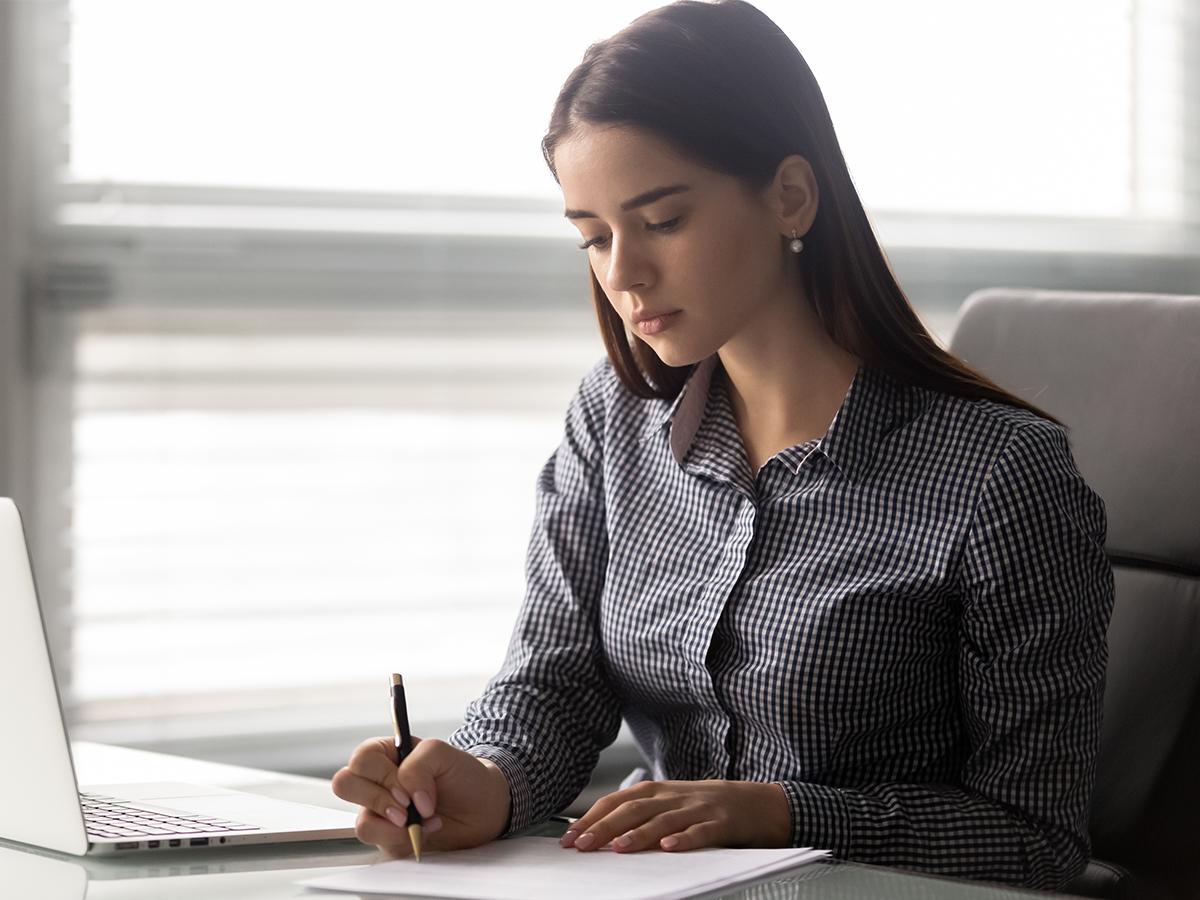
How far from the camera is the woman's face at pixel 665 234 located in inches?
47.6

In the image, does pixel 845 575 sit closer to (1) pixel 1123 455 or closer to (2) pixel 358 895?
(1) pixel 1123 455

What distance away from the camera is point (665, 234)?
4.01ft

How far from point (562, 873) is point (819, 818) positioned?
259 millimetres

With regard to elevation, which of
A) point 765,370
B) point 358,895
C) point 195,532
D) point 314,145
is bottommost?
point 195,532

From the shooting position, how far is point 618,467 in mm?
1411

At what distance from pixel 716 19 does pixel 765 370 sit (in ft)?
0.98

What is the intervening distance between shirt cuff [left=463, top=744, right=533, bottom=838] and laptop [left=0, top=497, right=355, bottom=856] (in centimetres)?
12

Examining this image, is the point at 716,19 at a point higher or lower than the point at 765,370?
higher

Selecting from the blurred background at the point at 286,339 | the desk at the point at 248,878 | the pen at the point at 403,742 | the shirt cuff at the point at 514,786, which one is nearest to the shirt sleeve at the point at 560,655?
the shirt cuff at the point at 514,786

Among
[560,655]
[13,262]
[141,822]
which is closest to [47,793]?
[141,822]

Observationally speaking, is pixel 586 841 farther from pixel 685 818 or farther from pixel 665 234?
pixel 665 234

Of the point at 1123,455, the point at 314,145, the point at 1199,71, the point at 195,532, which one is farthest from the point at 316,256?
the point at 1199,71

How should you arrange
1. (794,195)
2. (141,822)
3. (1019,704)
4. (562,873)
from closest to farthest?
(562,873) → (141,822) → (1019,704) → (794,195)

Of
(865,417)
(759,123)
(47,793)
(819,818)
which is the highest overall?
(759,123)
